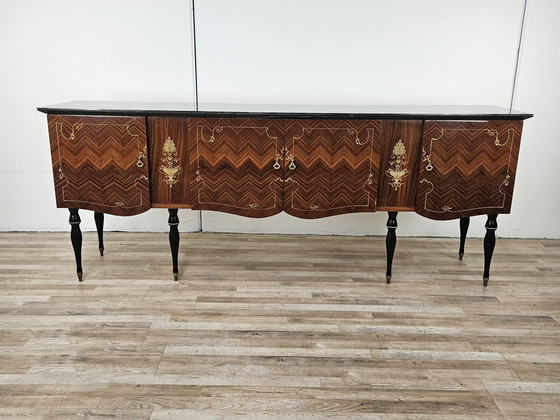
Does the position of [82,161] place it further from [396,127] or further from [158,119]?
[396,127]

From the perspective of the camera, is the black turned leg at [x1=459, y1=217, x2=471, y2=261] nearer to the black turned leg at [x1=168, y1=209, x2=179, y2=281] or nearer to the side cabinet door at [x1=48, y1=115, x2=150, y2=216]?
the black turned leg at [x1=168, y1=209, x2=179, y2=281]

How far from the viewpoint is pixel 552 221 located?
337 cm

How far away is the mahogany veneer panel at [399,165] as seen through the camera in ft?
8.07

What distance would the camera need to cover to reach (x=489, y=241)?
2.65 meters

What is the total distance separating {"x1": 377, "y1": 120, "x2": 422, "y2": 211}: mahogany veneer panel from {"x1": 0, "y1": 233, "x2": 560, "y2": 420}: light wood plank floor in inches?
17.2

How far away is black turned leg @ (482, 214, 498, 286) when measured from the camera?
8.58 feet

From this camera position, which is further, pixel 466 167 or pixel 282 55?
pixel 282 55

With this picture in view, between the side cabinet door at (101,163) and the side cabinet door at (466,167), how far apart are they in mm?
1317

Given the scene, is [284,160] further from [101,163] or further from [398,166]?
[101,163]

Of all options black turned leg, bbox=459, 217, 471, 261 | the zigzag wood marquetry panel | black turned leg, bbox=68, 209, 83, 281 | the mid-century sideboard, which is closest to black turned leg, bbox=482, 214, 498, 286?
the mid-century sideboard

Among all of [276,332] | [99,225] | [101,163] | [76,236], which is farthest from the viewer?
[99,225]

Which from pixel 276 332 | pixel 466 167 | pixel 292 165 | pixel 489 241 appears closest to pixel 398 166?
pixel 466 167

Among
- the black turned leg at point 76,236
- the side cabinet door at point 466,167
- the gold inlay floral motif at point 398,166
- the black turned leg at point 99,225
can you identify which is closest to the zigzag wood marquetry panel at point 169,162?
the black turned leg at point 76,236

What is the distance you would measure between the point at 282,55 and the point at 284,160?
3.17 feet
